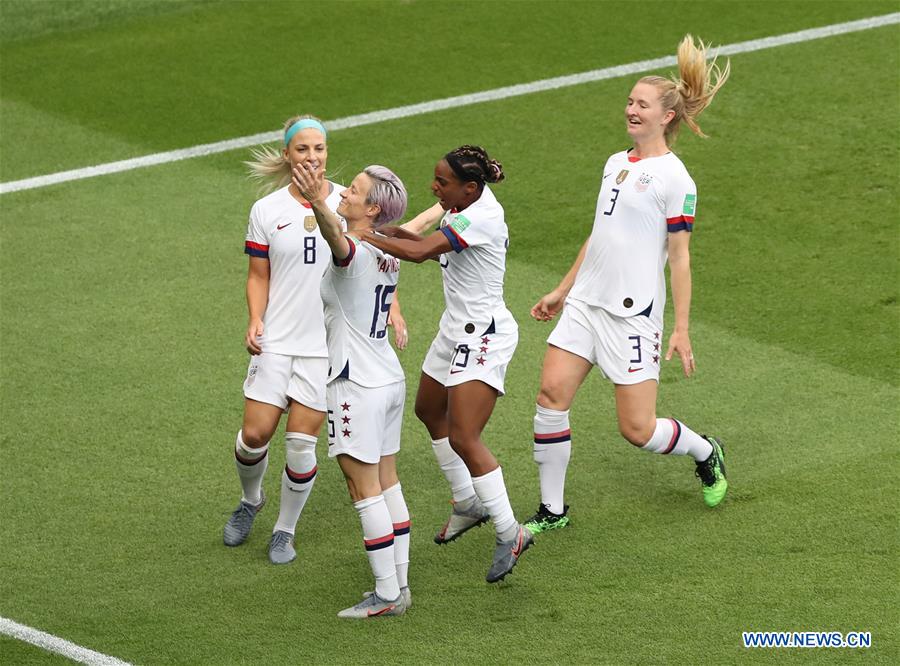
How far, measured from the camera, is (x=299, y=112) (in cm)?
1501

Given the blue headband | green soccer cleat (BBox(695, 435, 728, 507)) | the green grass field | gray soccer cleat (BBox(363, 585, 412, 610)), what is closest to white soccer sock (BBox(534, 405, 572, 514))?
the green grass field

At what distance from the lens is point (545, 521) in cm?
824

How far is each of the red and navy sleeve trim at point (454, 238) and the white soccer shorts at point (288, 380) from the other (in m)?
1.12

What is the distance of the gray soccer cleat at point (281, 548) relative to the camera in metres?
8.07

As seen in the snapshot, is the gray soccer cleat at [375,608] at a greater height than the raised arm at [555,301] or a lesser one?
lesser

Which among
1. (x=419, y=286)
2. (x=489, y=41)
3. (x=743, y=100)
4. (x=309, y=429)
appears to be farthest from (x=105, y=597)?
(x=489, y=41)

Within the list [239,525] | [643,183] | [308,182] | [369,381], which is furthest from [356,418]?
[643,183]

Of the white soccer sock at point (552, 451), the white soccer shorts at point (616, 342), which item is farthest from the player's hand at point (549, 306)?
the white soccer sock at point (552, 451)

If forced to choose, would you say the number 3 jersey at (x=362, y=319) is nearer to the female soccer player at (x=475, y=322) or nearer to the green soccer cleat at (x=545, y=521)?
the female soccer player at (x=475, y=322)

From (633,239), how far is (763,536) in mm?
1731

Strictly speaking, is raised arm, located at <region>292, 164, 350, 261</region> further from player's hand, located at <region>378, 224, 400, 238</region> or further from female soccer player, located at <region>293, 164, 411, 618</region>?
player's hand, located at <region>378, 224, 400, 238</region>

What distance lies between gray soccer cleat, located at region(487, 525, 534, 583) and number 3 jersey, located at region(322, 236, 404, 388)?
1004mm

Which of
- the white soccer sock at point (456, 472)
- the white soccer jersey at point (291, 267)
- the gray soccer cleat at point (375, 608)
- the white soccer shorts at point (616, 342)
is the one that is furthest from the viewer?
the white soccer sock at point (456, 472)

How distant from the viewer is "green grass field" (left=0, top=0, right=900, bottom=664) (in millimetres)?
7520
